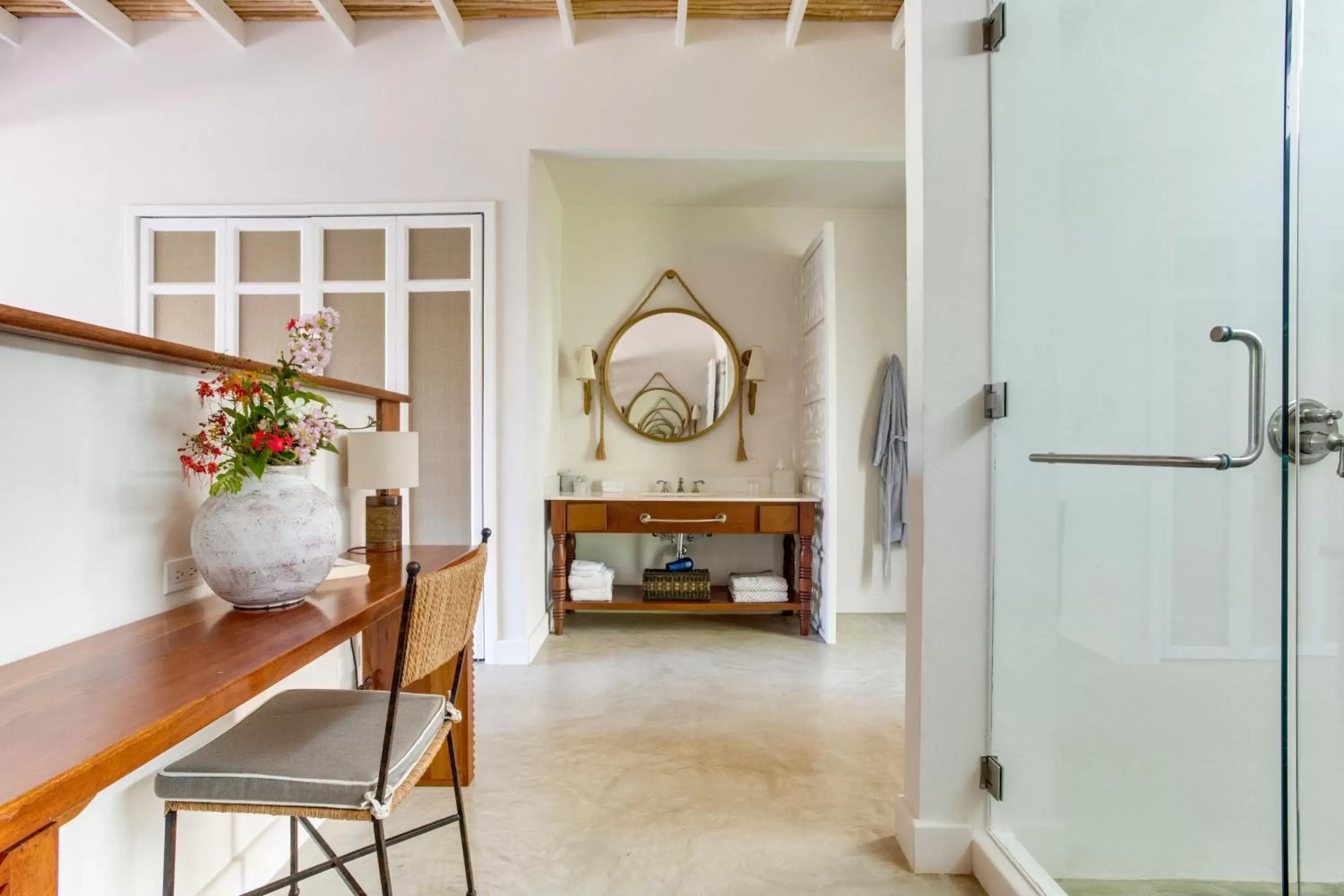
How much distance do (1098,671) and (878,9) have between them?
3.03 m

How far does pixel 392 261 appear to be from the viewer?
3.18 metres

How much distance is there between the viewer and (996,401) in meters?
1.57

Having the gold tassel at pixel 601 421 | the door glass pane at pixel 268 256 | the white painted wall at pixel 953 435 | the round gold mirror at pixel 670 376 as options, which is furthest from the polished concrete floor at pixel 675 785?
the door glass pane at pixel 268 256

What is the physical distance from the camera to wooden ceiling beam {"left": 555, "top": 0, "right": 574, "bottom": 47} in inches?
115

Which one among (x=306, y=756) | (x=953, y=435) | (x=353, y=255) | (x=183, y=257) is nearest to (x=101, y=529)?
(x=306, y=756)

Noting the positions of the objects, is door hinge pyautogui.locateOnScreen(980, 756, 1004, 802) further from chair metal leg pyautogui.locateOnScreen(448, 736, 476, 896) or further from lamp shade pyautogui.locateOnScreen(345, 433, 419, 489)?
lamp shade pyautogui.locateOnScreen(345, 433, 419, 489)

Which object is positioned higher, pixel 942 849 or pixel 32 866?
pixel 32 866

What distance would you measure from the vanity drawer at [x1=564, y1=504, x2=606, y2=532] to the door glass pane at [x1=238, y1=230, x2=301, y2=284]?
69.4 inches

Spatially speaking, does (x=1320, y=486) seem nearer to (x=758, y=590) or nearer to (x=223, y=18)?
(x=758, y=590)

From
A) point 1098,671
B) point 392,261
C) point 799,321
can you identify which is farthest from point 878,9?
point 1098,671

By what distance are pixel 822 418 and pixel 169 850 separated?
3.06m

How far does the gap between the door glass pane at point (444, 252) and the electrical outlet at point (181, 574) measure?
2.09m

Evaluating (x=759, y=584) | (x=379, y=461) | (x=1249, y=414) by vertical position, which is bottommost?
(x=759, y=584)

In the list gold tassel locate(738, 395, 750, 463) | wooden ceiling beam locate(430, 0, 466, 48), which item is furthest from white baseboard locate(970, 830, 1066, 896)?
wooden ceiling beam locate(430, 0, 466, 48)
